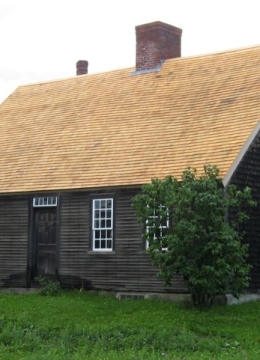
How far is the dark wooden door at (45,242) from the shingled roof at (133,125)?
0.96 metres

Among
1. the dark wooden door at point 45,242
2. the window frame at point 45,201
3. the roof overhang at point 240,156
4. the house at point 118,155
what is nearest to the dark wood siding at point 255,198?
the house at point 118,155

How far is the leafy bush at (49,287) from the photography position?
890 inches

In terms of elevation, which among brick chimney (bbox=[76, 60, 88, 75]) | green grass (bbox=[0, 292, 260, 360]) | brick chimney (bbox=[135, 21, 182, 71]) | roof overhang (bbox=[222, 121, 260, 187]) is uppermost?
brick chimney (bbox=[76, 60, 88, 75])

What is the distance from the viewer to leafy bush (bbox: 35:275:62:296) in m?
22.6

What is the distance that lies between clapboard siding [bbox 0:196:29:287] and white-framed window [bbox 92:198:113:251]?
2571 mm

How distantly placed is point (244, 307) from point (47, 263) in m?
6.82

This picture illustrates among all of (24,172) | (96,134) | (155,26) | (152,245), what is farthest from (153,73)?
(152,245)

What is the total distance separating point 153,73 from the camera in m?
27.2

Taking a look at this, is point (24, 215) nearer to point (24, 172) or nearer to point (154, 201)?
point (24, 172)

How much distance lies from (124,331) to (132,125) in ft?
30.7

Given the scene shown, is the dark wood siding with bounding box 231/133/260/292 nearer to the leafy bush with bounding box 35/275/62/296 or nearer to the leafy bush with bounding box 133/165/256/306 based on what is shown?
the leafy bush with bounding box 133/165/256/306

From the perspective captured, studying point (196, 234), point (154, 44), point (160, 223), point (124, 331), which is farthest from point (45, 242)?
point (154, 44)

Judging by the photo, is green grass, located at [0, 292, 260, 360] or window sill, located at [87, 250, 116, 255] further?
window sill, located at [87, 250, 116, 255]

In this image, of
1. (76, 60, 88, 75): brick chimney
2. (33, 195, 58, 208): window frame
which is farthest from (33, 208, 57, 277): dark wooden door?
(76, 60, 88, 75): brick chimney
